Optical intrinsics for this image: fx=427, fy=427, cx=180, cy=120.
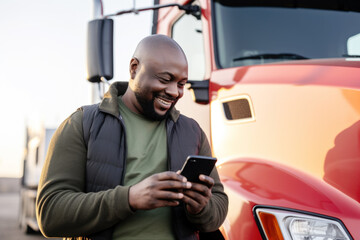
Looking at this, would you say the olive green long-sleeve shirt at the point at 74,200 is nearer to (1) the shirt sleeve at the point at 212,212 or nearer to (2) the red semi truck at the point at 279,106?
(1) the shirt sleeve at the point at 212,212

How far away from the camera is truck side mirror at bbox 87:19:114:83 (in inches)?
111

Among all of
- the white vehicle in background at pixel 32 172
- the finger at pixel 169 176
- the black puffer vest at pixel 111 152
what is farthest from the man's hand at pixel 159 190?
the white vehicle in background at pixel 32 172

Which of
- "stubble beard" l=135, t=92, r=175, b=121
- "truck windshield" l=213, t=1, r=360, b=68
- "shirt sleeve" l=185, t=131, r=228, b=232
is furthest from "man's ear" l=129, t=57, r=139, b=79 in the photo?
"truck windshield" l=213, t=1, r=360, b=68

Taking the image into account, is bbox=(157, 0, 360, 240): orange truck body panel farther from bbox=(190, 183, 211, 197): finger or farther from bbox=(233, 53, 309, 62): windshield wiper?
bbox=(190, 183, 211, 197): finger

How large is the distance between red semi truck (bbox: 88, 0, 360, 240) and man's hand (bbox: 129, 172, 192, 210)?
2.09 ft

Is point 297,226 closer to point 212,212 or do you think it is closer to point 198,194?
point 212,212

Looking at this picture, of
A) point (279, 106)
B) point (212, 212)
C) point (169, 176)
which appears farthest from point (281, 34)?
point (169, 176)

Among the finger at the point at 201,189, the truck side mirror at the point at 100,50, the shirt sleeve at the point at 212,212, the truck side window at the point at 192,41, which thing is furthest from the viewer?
the truck side window at the point at 192,41

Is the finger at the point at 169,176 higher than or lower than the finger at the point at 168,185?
higher

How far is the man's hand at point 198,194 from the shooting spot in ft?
5.26

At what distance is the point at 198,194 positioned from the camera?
1625 mm

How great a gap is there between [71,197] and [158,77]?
1.95ft

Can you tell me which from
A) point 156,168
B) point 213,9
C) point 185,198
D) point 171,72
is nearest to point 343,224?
point 185,198

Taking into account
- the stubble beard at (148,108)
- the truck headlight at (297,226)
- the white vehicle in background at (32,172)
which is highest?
the stubble beard at (148,108)
